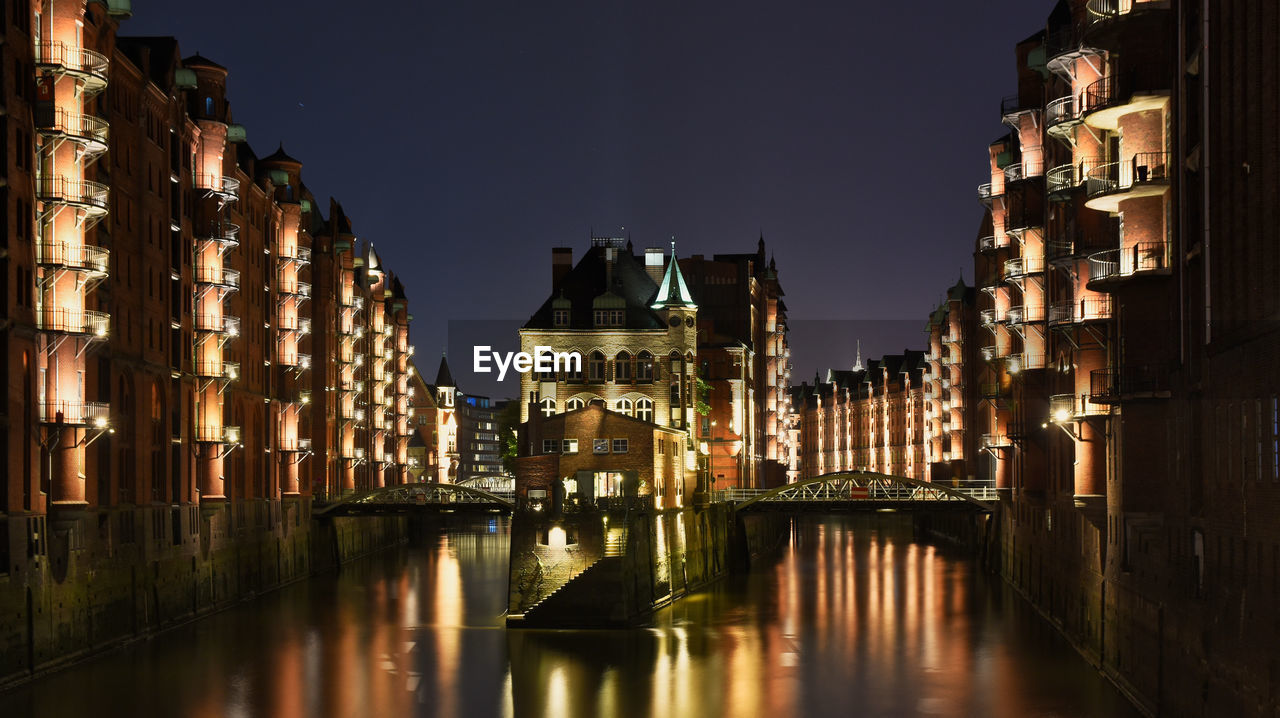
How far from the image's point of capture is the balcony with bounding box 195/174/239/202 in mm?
66250

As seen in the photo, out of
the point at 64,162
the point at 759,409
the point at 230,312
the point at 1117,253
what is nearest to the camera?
the point at 1117,253

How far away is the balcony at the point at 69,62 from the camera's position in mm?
47188

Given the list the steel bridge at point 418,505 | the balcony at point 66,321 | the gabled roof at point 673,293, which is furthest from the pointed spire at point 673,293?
the balcony at point 66,321

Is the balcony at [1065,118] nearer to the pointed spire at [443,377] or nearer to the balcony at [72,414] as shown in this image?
the balcony at [72,414]

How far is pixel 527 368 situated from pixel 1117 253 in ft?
152

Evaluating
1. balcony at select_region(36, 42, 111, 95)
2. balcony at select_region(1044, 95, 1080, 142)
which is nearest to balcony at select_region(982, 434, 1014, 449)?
balcony at select_region(1044, 95, 1080, 142)

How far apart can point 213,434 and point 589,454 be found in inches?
631

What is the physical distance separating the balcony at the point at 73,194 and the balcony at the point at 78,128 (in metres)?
1.15

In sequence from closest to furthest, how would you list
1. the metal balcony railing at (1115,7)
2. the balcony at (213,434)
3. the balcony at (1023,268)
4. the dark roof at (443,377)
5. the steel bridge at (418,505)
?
the metal balcony railing at (1115,7) < the balcony at (1023,268) < the balcony at (213,434) < the steel bridge at (418,505) < the dark roof at (443,377)

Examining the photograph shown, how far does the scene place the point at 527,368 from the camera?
282 feet

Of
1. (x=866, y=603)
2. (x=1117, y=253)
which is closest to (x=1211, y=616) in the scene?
(x=1117, y=253)

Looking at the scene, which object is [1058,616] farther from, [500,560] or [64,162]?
[500,560]

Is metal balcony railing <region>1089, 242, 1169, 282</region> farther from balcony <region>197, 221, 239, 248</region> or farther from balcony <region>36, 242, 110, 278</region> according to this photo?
balcony <region>197, 221, 239, 248</region>

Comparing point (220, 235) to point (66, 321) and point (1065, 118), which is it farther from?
point (1065, 118)
